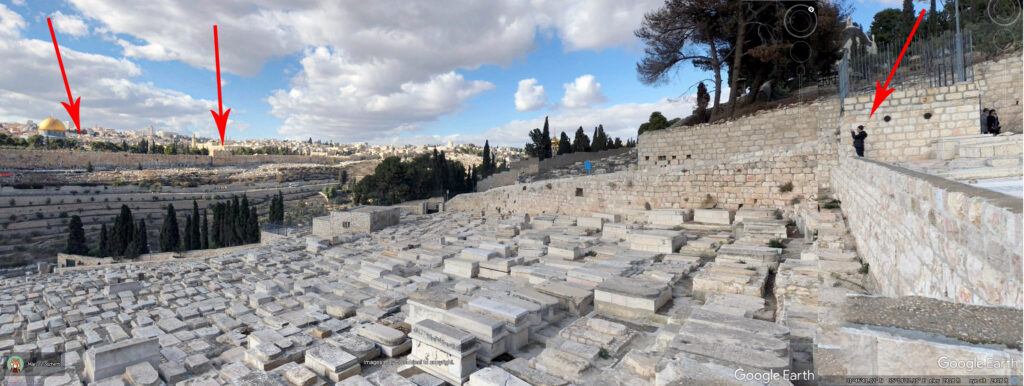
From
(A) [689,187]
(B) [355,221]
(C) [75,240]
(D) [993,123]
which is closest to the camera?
(D) [993,123]

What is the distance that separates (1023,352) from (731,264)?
16.8 feet

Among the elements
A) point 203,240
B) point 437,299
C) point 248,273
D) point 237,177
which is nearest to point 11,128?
point 237,177

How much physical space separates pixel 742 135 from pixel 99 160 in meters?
88.8

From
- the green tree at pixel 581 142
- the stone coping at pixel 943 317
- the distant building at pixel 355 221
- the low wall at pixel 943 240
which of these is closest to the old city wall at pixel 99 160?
the distant building at pixel 355 221

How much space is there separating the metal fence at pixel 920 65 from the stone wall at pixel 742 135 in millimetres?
1063

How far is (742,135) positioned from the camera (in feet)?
45.9

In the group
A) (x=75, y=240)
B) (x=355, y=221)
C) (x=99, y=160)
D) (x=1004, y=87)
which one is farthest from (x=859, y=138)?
(x=99, y=160)

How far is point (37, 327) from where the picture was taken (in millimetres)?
7359

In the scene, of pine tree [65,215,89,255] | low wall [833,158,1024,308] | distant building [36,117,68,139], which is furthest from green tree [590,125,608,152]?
distant building [36,117,68,139]

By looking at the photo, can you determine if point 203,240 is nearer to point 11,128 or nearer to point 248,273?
point 248,273

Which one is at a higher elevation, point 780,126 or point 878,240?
point 780,126

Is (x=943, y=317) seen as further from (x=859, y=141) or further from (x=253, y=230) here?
(x=253, y=230)

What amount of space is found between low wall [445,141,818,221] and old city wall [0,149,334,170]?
75.8 meters

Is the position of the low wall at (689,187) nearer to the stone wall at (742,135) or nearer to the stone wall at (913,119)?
the stone wall at (742,135)
